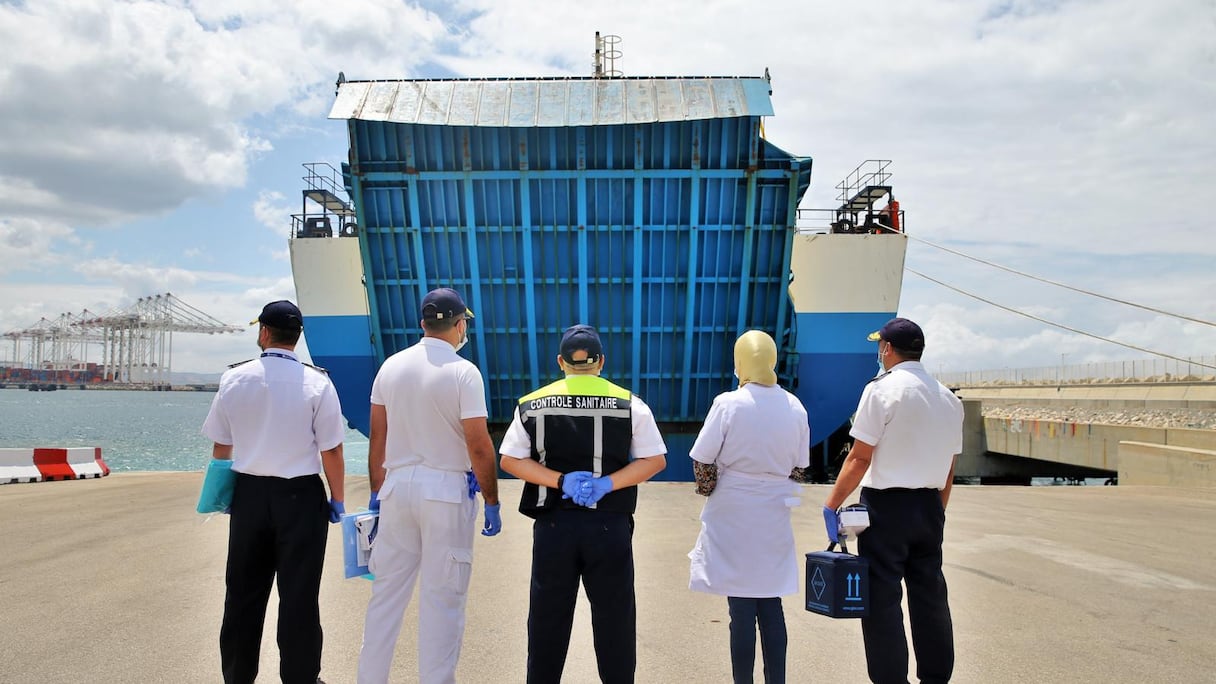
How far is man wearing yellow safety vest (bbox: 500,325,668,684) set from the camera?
2.96 metres

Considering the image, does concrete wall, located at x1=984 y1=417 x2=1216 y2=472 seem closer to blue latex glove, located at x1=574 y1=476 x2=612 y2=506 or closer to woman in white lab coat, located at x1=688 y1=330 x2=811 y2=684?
woman in white lab coat, located at x1=688 y1=330 x2=811 y2=684

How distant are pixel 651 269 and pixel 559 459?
7.69 m

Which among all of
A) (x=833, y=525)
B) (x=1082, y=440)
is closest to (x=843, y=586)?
(x=833, y=525)

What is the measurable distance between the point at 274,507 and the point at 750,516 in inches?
78.9

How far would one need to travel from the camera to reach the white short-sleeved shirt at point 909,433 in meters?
3.29

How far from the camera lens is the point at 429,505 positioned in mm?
3162

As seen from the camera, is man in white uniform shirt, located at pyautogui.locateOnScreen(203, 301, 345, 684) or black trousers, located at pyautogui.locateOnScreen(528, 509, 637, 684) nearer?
black trousers, located at pyautogui.locateOnScreen(528, 509, 637, 684)

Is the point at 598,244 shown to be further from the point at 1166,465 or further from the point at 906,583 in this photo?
the point at 1166,465

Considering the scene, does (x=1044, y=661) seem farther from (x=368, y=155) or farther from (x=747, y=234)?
(x=368, y=155)

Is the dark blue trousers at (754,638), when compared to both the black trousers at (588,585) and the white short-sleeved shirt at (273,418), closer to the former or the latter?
the black trousers at (588,585)

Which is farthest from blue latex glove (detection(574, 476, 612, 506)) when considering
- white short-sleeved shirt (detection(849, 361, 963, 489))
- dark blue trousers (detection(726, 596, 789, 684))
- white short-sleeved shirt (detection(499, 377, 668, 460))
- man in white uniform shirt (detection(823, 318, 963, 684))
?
white short-sleeved shirt (detection(849, 361, 963, 489))

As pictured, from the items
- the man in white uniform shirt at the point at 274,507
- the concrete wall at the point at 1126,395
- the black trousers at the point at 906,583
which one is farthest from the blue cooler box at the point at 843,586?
the concrete wall at the point at 1126,395

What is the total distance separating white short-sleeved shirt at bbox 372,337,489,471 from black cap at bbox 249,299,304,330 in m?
0.54

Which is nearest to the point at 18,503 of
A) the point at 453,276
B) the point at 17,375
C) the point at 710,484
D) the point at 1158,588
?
the point at 453,276
